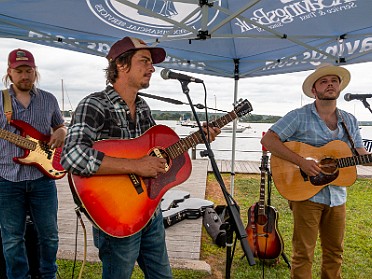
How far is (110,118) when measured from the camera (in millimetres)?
1809

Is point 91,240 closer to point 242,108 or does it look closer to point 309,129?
point 242,108

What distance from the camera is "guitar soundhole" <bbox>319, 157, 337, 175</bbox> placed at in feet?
9.21

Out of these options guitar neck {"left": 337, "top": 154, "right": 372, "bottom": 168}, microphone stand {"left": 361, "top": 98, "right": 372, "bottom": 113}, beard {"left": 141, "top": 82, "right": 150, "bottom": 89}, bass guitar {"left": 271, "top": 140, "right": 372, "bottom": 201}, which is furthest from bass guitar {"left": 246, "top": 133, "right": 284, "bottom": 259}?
beard {"left": 141, "top": 82, "right": 150, "bottom": 89}

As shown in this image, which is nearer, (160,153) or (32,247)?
(160,153)

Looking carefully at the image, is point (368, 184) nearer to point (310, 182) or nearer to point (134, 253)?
point (310, 182)

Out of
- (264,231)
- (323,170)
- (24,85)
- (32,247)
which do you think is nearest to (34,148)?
(24,85)

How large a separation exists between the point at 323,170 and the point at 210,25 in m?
2.52

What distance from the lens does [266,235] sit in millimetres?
3639

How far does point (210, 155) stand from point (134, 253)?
727mm

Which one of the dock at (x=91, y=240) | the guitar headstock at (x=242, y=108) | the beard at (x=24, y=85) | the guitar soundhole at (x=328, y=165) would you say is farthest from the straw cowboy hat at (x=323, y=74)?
the beard at (x=24, y=85)

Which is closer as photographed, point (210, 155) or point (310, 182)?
point (210, 155)

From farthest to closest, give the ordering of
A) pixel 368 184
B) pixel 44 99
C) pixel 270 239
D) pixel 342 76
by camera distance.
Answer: pixel 368 184
pixel 270 239
pixel 342 76
pixel 44 99

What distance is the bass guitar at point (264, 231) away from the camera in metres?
3.63

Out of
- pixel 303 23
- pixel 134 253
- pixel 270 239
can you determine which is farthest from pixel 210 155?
pixel 303 23
